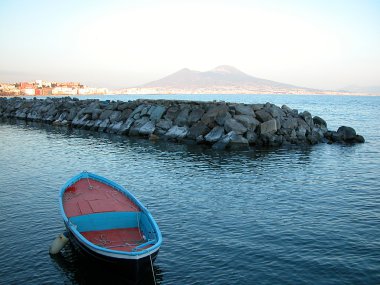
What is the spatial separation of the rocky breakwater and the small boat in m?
22.3

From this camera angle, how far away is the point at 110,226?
51.2 ft

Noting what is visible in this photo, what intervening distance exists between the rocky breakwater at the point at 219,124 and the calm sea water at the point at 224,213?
3350 millimetres

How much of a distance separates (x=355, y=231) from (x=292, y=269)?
5239mm

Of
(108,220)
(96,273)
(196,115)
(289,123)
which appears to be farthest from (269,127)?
(96,273)

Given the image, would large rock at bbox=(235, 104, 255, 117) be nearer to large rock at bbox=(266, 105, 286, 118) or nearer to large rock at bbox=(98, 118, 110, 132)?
large rock at bbox=(266, 105, 286, 118)

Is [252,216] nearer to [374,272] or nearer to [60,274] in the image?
[374,272]

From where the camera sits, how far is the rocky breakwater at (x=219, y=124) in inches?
1623

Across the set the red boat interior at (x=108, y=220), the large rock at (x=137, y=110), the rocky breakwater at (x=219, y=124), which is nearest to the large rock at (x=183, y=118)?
the rocky breakwater at (x=219, y=124)

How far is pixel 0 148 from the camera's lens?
138 feet

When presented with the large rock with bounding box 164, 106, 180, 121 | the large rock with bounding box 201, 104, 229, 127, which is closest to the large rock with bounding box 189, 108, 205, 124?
the large rock with bounding box 201, 104, 229, 127

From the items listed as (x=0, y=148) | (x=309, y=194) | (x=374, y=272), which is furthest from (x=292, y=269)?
(x=0, y=148)

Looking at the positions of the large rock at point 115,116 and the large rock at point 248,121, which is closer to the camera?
→ the large rock at point 248,121

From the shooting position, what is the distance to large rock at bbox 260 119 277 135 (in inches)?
1642

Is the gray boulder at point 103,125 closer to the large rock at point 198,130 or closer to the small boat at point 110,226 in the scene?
the large rock at point 198,130
